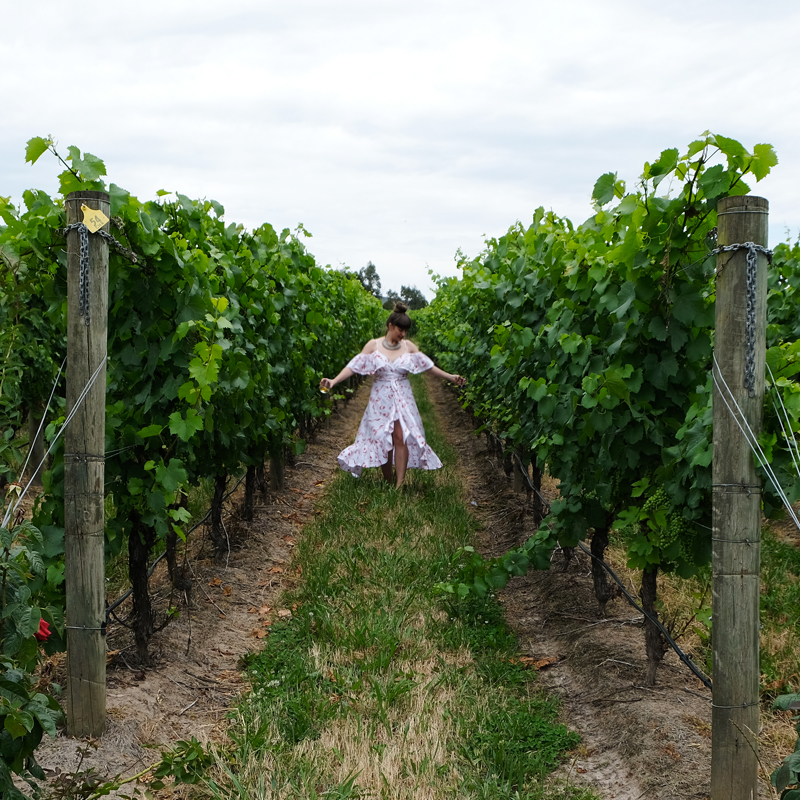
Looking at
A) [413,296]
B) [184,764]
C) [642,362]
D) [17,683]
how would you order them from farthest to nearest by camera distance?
1. [413,296]
2. [642,362]
3. [184,764]
4. [17,683]

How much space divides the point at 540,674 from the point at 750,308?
2158 millimetres

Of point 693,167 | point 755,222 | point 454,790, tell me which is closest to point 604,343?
point 693,167

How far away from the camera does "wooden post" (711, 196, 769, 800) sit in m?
2.34

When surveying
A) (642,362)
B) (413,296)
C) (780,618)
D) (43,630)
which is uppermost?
(413,296)

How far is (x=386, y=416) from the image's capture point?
692 cm

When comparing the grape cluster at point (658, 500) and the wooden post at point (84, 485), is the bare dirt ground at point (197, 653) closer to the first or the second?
the wooden post at point (84, 485)

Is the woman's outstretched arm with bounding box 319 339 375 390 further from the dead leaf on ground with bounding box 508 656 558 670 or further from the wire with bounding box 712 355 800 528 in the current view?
the wire with bounding box 712 355 800 528

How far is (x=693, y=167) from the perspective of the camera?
2.69 meters

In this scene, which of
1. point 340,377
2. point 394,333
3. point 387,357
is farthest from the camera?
point 387,357

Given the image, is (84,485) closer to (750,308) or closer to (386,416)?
(750,308)

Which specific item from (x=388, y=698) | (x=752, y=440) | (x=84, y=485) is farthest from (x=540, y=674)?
(x=84, y=485)

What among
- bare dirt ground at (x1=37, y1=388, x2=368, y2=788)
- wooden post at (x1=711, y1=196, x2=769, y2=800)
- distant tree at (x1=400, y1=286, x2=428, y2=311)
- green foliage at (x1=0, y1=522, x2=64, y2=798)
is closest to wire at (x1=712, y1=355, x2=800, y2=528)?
wooden post at (x1=711, y1=196, x2=769, y2=800)

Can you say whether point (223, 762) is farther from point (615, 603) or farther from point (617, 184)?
point (617, 184)

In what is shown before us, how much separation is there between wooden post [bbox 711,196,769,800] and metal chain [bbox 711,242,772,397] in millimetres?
11
